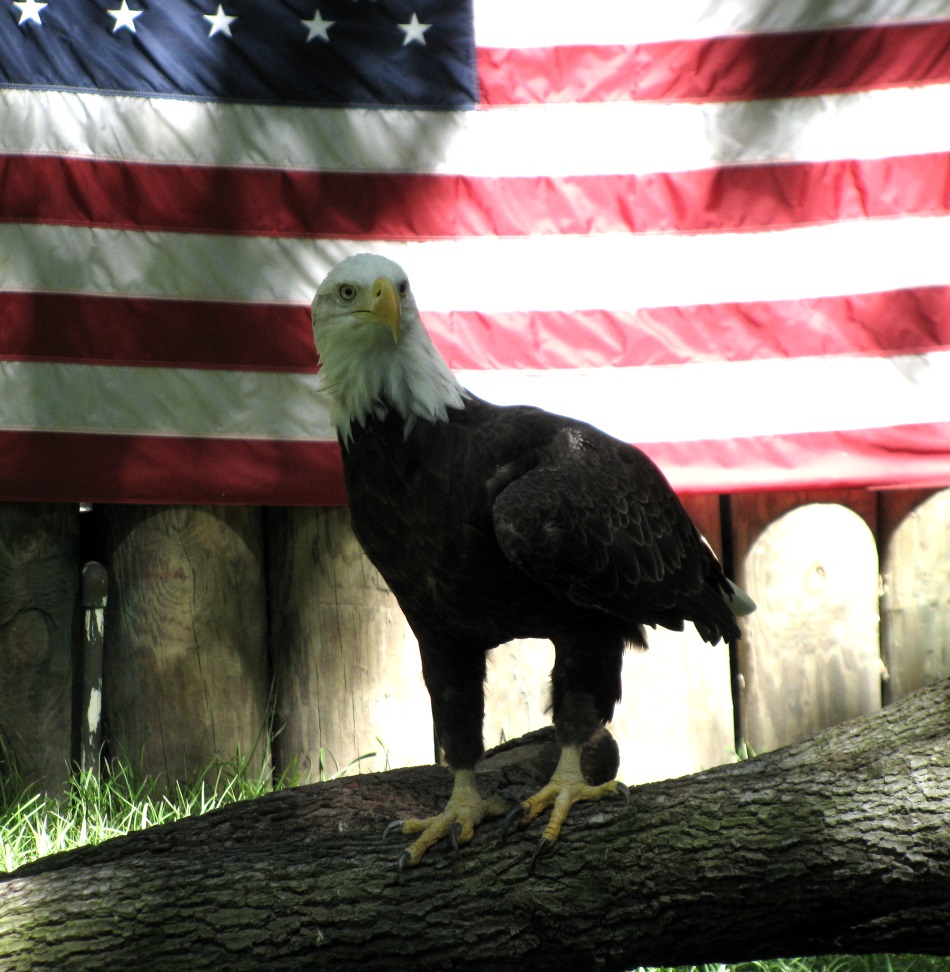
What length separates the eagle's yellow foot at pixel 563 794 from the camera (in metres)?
2.52

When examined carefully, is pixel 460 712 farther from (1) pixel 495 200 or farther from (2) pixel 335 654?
(1) pixel 495 200

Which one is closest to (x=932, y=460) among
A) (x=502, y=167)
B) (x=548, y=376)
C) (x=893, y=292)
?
(x=893, y=292)

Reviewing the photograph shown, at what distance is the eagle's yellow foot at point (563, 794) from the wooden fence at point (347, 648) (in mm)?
1276

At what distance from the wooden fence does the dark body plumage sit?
1.15m

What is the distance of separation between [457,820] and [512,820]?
169 millimetres

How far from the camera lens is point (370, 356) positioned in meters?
2.57

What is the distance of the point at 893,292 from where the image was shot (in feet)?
12.2

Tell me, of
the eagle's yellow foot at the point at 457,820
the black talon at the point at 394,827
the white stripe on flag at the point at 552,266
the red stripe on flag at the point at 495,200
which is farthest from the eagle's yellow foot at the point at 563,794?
the red stripe on flag at the point at 495,200

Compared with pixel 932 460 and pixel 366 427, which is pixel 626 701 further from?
pixel 366 427

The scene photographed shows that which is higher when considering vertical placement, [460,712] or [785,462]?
[785,462]

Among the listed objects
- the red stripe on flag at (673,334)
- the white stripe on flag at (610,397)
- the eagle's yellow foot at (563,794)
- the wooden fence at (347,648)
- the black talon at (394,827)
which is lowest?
the black talon at (394,827)

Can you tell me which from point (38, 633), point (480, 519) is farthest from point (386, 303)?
point (38, 633)

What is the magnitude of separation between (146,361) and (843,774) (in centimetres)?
235

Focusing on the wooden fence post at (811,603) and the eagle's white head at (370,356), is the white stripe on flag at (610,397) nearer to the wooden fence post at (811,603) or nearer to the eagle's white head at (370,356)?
the wooden fence post at (811,603)
